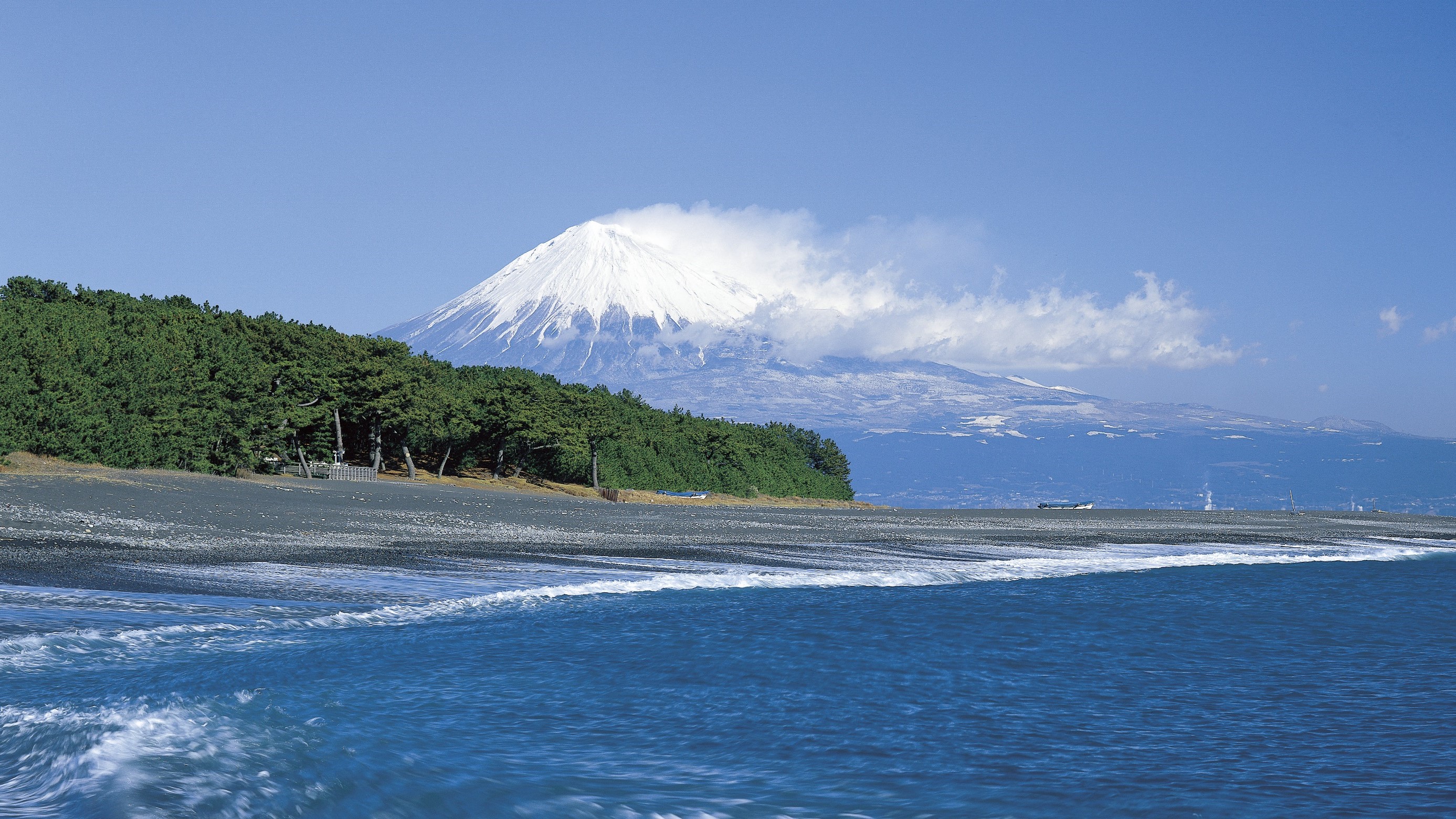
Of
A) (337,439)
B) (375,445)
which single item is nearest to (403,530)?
(337,439)

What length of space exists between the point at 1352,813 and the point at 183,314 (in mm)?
71007

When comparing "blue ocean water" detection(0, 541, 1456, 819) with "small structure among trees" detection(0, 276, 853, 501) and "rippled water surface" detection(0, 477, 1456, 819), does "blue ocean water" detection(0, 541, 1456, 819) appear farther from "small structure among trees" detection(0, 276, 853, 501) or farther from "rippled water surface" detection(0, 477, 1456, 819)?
"small structure among trees" detection(0, 276, 853, 501)

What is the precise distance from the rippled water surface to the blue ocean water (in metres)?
0.05

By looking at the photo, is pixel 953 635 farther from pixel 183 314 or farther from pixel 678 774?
pixel 183 314

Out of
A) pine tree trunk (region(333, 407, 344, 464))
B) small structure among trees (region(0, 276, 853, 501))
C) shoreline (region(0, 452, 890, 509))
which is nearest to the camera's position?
shoreline (region(0, 452, 890, 509))

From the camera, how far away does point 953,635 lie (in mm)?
16906

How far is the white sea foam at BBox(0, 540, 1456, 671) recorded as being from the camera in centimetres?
1303

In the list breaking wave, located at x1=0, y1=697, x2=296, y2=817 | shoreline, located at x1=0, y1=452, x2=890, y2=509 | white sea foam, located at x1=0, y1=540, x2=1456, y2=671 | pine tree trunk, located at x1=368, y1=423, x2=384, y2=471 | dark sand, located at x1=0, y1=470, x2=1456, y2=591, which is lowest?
breaking wave, located at x1=0, y1=697, x2=296, y2=817

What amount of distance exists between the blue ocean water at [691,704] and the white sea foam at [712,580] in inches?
4.3

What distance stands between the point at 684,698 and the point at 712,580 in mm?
11417

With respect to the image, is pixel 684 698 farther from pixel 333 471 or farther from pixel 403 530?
pixel 333 471

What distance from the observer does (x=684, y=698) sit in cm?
1208

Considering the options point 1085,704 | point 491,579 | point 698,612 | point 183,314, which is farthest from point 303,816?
point 183,314

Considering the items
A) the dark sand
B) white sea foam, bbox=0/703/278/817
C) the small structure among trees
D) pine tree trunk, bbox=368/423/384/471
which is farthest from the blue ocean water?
pine tree trunk, bbox=368/423/384/471
